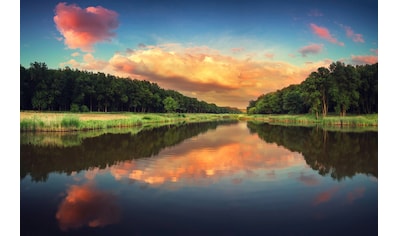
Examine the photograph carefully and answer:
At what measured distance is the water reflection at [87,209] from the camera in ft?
17.0

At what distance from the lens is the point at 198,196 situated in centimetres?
662

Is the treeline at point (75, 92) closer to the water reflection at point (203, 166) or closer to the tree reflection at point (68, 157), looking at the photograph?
the tree reflection at point (68, 157)

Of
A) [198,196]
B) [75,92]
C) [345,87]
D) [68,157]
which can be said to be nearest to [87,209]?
[198,196]

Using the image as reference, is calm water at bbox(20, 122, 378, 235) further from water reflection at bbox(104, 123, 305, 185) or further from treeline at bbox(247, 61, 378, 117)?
treeline at bbox(247, 61, 378, 117)

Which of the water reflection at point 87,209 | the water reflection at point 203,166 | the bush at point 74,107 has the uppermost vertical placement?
the bush at point 74,107

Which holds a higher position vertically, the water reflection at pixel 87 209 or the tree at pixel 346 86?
the tree at pixel 346 86

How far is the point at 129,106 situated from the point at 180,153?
2453 inches

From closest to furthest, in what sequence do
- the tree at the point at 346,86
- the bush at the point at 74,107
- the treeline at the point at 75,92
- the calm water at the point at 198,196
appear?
the calm water at the point at 198,196, the tree at the point at 346,86, the treeline at the point at 75,92, the bush at the point at 74,107

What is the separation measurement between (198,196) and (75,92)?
56491 mm

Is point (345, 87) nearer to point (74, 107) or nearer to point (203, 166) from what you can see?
point (203, 166)

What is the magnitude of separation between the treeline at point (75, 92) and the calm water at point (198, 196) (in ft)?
124

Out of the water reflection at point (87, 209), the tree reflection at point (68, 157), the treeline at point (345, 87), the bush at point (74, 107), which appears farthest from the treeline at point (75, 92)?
the treeline at point (345, 87)

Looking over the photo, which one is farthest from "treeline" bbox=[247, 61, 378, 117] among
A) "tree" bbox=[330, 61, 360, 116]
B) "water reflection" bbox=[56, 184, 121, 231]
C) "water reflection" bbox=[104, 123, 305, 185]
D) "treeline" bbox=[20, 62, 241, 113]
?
"treeline" bbox=[20, 62, 241, 113]
